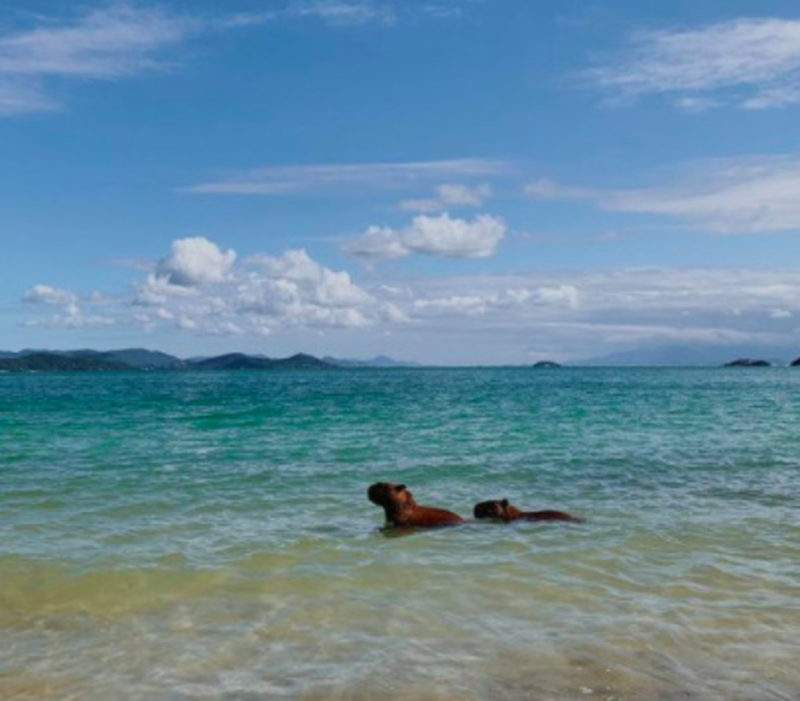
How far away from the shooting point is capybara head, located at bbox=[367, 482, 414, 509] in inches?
529

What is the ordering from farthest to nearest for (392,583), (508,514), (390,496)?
1. (508,514)
2. (390,496)
3. (392,583)

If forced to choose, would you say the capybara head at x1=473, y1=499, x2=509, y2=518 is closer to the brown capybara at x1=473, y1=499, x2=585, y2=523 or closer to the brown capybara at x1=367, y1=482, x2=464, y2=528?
the brown capybara at x1=473, y1=499, x2=585, y2=523

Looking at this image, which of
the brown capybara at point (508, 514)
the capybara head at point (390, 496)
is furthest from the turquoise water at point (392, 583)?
the capybara head at point (390, 496)

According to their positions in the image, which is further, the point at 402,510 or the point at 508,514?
the point at 508,514

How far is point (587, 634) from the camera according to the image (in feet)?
26.7

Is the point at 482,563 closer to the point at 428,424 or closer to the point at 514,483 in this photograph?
the point at 514,483

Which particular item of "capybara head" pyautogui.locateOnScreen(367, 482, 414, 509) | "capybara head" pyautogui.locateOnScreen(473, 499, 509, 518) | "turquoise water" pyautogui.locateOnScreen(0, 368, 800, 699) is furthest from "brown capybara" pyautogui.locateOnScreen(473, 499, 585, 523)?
"capybara head" pyautogui.locateOnScreen(367, 482, 414, 509)

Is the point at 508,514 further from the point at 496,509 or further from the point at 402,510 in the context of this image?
the point at 402,510

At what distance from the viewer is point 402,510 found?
44.2 ft

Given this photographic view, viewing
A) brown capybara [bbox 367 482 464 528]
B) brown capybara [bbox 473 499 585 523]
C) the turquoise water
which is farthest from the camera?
brown capybara [bbox 473 499 585 523]

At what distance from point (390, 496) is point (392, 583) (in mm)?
3310

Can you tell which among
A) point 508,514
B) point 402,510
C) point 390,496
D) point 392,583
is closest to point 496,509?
point 508,514

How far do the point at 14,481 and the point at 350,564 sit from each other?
459 inches

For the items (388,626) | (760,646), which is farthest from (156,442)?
(760,646)
